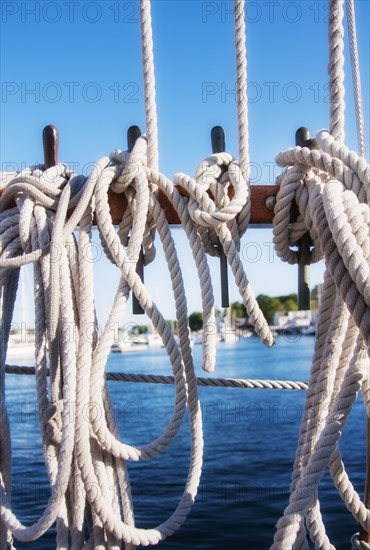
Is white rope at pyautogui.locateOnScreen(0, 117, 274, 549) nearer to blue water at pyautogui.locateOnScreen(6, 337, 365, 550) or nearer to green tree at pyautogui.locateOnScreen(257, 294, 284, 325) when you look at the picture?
blue water at pyautogui.locateOnScreen(6, 337, 365, 550)

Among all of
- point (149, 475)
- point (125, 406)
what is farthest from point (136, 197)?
point (125, 406)

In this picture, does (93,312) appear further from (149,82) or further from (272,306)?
(272,306)

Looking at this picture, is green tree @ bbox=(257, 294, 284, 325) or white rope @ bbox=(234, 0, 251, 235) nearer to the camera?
white rope @ bbox=(234, 0, 251, 235)

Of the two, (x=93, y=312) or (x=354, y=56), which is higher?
(x=354, y=56)

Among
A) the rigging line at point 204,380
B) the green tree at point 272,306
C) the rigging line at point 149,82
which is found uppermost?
the rigging line at point 149,82

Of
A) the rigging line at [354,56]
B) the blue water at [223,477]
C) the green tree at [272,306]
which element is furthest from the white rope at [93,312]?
the green tree at [272,306]

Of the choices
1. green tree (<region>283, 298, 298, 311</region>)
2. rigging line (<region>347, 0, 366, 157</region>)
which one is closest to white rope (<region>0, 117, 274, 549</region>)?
rigging line (<region>347, 0, 366, 157</region>)

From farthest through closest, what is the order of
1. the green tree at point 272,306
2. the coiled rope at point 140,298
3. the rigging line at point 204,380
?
the green tree at point 272,306 → the rigging line at point 204,380 → the coiled rope at point 140,298

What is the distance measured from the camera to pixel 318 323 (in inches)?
48.3

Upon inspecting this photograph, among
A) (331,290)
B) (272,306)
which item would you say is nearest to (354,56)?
(331,290)

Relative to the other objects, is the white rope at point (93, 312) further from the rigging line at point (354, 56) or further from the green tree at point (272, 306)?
the green tree at point (272, 306)

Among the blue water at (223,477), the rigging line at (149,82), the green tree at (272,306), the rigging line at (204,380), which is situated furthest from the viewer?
the green tree at (272,306)

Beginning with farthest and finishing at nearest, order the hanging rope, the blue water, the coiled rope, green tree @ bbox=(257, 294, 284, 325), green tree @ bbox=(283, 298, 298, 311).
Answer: green tree @ bbox=(283, 298, 298, 311), green tree @ bbox=(257, 294, 284, 325), the blue water, the coiled rope, the hanging rope

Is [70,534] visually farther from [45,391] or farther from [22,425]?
[22,425]
